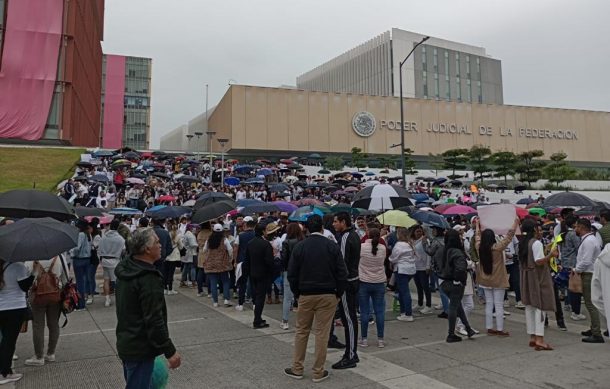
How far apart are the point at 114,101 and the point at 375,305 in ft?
296

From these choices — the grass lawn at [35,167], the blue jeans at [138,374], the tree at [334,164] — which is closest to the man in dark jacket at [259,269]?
the blue jeans at [138,374]

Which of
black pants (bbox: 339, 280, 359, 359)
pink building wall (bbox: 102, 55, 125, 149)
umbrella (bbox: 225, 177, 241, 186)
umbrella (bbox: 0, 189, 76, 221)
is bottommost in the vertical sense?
black pants (bbox: 339, 280, 359, 359)

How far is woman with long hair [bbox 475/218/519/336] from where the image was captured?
721 centimetres

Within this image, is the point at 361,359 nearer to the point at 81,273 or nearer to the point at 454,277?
the point at 454,277

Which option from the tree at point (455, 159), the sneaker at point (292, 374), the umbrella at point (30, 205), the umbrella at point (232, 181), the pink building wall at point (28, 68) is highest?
the pink building wall at point (28, 68)

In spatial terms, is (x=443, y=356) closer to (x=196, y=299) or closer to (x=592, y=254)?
(x=592, y=254)

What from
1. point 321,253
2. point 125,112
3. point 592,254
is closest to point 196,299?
point 321,253

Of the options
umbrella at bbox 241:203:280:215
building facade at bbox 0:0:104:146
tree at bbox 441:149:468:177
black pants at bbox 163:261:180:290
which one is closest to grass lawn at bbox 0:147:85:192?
building facade at bbox 0:0:104:146

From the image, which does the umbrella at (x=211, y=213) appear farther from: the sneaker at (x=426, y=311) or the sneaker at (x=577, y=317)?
the sneaker at (x=577, y=317)

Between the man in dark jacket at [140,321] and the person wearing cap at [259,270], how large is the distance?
438cm

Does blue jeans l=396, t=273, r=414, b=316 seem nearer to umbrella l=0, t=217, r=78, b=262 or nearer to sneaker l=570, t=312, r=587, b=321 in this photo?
sneaker l=570, t=312, r=587, b=321

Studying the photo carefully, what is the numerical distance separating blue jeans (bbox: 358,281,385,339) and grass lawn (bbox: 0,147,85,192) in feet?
82.1

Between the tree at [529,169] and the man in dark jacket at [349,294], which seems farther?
the tree at [529,169]

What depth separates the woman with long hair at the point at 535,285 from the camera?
6.44 m
